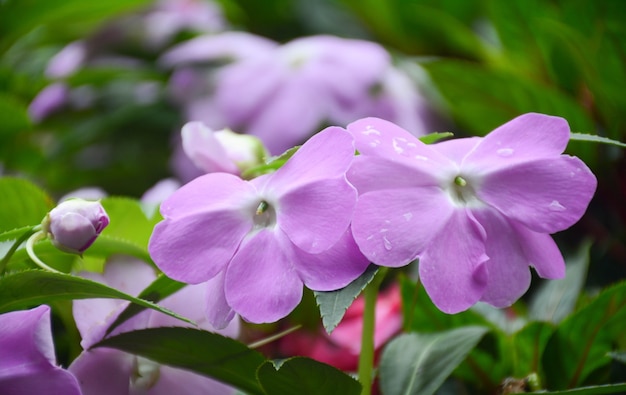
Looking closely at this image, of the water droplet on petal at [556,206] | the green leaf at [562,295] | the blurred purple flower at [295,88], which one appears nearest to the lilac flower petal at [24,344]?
the water droplet on petal at [556,206]

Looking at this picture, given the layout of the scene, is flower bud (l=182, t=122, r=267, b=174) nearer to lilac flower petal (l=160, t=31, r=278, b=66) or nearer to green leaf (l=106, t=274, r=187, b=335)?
green leaf (l=106, t=274, r=187, b=335)

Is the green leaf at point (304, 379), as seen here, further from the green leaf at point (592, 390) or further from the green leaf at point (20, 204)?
the green leaf at point (20, 204)

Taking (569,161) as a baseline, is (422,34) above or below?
below

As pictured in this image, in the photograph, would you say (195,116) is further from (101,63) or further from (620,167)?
(620,167)

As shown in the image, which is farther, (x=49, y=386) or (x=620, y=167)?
(x=620, y=167)

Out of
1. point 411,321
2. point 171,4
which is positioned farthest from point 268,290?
point 171,4

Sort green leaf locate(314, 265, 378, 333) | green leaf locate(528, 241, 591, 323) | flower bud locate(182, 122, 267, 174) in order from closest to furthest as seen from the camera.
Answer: green leaf locate(314, 265, 378, 333)
flower bud locate(182, 122, 267, 174)
green leaf locate(528, 241, 591, 323)

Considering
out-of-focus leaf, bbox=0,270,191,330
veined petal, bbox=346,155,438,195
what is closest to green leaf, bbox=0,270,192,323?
out-of-focus leaf, bbox=0,270,191,330
